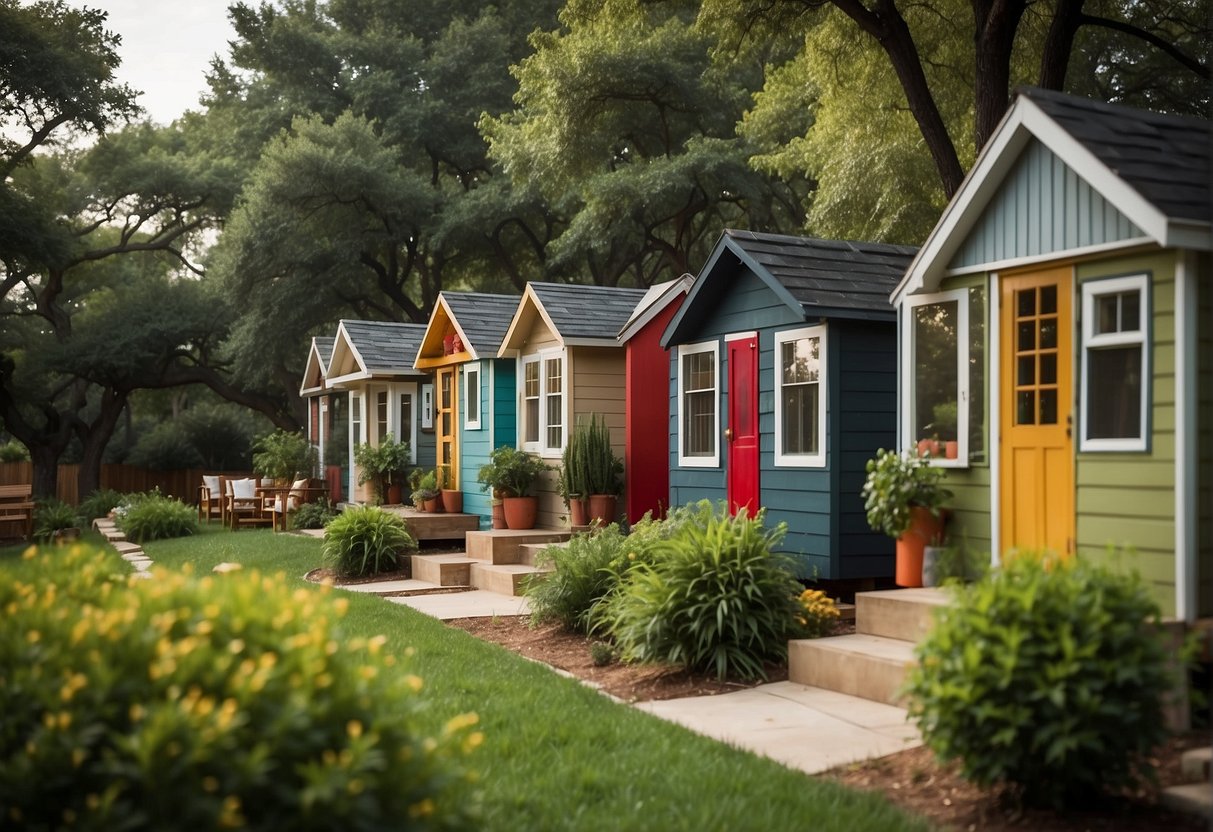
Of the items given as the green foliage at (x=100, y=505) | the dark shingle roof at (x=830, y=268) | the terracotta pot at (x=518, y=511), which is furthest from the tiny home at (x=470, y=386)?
the green foliage at (x=100, y=505)

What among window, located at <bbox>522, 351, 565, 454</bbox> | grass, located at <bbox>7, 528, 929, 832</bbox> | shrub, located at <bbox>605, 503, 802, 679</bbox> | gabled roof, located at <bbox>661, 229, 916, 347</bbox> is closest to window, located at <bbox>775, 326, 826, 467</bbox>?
gabled roof, located at <bbox>661, 229, 916, 347</bbox>

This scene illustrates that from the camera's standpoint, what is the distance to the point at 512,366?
55.8 feet

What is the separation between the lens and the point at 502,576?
1305 cm

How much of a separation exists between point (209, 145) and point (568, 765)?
116ft

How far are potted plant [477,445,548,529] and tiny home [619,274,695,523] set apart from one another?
63.9 inches

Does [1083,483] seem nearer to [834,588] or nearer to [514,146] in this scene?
[834,588]

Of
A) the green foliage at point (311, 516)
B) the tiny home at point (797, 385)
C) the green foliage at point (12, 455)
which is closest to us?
the tiny home at point (797, 385)

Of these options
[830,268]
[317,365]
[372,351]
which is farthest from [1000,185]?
[317,365]

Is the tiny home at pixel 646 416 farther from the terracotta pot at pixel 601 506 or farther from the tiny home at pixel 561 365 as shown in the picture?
the tiny home at pixel 561 365

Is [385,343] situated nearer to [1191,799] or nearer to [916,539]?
[916,539]

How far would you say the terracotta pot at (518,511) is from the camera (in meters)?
15.6

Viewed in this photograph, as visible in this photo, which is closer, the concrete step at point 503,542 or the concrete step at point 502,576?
the concrete step at point 502,576

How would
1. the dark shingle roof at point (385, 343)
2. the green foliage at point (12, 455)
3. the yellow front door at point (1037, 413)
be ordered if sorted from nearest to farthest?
the yellow front door at point (1037, 413), the dark shingle roof at point (385, 343), the green foliage at point (12, 455)

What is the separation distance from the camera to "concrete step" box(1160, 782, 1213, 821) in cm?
487
